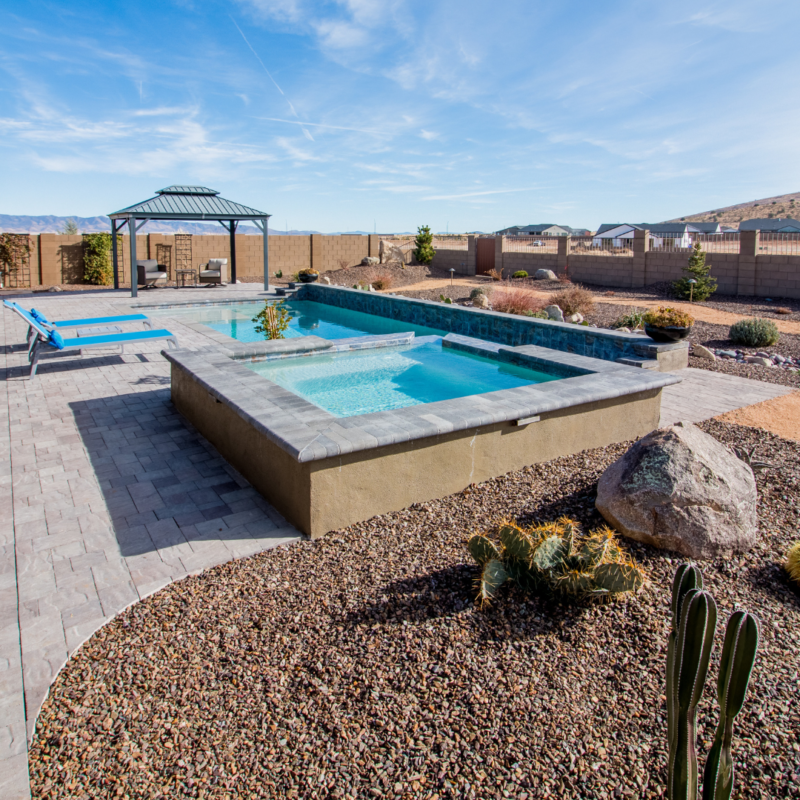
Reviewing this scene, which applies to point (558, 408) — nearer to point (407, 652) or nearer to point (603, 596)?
point (603, 596)

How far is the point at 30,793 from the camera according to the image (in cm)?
210

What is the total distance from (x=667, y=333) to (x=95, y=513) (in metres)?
7.24

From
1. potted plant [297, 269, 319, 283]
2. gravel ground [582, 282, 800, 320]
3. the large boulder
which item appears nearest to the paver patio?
the large boulder

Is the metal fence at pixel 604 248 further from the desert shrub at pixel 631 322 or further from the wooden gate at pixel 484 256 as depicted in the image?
the desert shrub at pixel 631 322

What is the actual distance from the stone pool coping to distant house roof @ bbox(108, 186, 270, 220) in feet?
40.2

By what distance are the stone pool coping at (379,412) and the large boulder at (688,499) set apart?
1.17 m

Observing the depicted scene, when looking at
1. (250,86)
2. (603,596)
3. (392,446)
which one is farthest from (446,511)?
(250,86)

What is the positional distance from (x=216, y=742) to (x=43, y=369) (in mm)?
7820

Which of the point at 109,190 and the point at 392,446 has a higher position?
the point at 109,190

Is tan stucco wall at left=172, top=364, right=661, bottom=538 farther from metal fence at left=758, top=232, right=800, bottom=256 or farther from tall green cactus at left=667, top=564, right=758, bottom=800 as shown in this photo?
metal fence at left=758, top=232, right=800, bottom=256

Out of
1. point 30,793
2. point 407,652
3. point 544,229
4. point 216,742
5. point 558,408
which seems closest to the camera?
point 30,793

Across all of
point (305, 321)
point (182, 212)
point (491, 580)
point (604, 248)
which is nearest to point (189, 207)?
point (182, 212)

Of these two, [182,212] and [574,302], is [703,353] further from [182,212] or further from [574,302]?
[182,212]

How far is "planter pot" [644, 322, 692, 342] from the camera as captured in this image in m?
8.06
